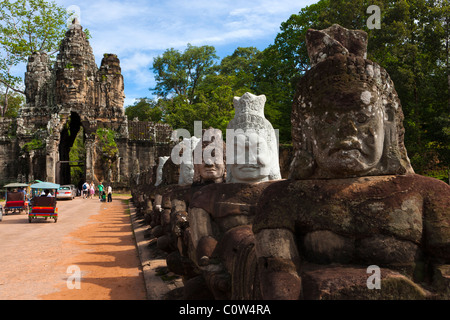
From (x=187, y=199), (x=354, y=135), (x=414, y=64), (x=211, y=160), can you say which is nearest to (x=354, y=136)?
(x=354, y=135)

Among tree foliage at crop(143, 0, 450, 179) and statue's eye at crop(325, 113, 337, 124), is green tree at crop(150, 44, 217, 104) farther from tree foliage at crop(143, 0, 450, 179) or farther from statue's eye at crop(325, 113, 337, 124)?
statue's eye at crop(325, 113, 337, 124)

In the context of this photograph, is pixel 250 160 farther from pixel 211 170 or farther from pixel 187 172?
pixel 187 172

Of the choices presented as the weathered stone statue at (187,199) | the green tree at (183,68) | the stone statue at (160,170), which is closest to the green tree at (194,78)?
the green tree at (183,68)

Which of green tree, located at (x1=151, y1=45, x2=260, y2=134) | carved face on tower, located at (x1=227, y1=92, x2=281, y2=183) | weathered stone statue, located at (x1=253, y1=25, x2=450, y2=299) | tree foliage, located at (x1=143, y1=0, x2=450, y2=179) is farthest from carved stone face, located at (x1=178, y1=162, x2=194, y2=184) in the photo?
green tree, located at (x1=151, y1=45, x2=260, y2=134)

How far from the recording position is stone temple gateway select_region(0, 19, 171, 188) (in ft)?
105

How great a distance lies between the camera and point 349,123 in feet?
7.93

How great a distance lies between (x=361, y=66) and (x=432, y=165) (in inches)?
567

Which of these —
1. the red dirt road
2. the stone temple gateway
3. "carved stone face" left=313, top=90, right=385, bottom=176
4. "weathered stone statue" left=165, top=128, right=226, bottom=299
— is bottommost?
the red dirt road

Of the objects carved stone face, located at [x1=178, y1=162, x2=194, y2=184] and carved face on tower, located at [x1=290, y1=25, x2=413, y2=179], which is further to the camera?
carved stone face, located at [x1=178, y1=162, x2=194, y2=184]

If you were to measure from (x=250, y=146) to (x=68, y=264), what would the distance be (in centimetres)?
479

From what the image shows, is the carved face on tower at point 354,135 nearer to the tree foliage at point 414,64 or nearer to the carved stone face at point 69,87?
the tree foliage at point 414,64

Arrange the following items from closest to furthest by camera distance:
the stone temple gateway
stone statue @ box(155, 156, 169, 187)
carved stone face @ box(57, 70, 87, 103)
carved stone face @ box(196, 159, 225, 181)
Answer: carved stone face @ box(196, 159, 225, 181), stone statue @ box(155, 156, 169, 187), the stone temple gateway, carved stone face @ box(57, 70, 87, 103)

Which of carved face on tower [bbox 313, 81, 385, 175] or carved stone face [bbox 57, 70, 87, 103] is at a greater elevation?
carved stone face [bbox 57, 70, 87, 103]

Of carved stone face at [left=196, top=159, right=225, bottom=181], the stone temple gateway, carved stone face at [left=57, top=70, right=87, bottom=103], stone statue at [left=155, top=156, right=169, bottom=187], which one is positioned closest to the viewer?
carved stone face at [left=196, top=159, right=225, bottom=181]
